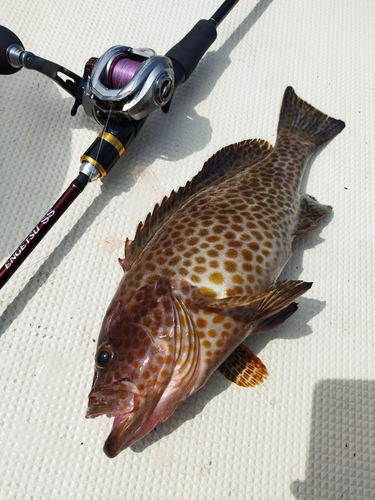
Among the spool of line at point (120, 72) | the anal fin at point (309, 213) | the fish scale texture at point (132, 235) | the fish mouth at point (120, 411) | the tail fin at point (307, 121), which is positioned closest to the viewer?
the fish mouth at point (120, 411)

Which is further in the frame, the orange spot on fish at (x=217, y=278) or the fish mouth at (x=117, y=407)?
the orange spot on fish at (x=217, y=278)

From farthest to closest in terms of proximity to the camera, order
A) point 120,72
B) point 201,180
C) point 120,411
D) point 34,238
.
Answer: point 201,180 → point 120,72 → point 34,238 → point 120,411

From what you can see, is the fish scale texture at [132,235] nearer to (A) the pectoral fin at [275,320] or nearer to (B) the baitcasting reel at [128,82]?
(A) the pectoral fin at [275,320]

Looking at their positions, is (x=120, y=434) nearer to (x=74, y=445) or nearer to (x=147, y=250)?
(x=74, y=445)

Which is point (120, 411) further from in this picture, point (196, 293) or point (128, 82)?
point (128, 82)

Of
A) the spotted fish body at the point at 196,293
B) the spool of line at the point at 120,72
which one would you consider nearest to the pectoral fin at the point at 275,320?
the spotted fish body at the point at 196,293

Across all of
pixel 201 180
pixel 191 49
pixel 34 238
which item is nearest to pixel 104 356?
pixel 34 238
